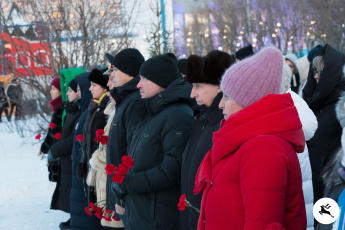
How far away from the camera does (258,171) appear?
7.74 ft

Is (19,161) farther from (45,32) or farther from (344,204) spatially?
(344,204)

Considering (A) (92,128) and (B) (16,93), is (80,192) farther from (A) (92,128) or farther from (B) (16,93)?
(B) (16,93)

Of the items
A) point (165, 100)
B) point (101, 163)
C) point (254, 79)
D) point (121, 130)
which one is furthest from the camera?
point (101, 163)

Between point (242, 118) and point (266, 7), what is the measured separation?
44731mm

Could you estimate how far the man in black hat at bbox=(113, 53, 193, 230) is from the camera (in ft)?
13.5

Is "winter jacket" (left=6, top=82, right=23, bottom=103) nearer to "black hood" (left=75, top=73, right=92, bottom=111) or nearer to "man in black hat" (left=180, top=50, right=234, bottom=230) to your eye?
"black hood" (left=75, top=73, right=92, bottom=111)

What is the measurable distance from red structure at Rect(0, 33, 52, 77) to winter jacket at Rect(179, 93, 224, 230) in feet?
28.6

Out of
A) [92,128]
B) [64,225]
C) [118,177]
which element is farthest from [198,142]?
[64,225]

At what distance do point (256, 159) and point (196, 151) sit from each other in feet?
4.13

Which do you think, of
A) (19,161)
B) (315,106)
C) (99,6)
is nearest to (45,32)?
(99,6)

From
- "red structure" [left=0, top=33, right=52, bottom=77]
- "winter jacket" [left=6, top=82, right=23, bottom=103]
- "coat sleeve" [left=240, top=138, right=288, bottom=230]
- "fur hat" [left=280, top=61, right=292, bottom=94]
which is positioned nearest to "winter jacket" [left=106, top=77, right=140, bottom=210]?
"fur hat" [left=280, top=61, right=292, bottom=94]

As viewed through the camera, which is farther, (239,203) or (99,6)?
(99,6)

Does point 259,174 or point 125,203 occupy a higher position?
point 259,174

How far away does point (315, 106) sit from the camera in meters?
5.41
